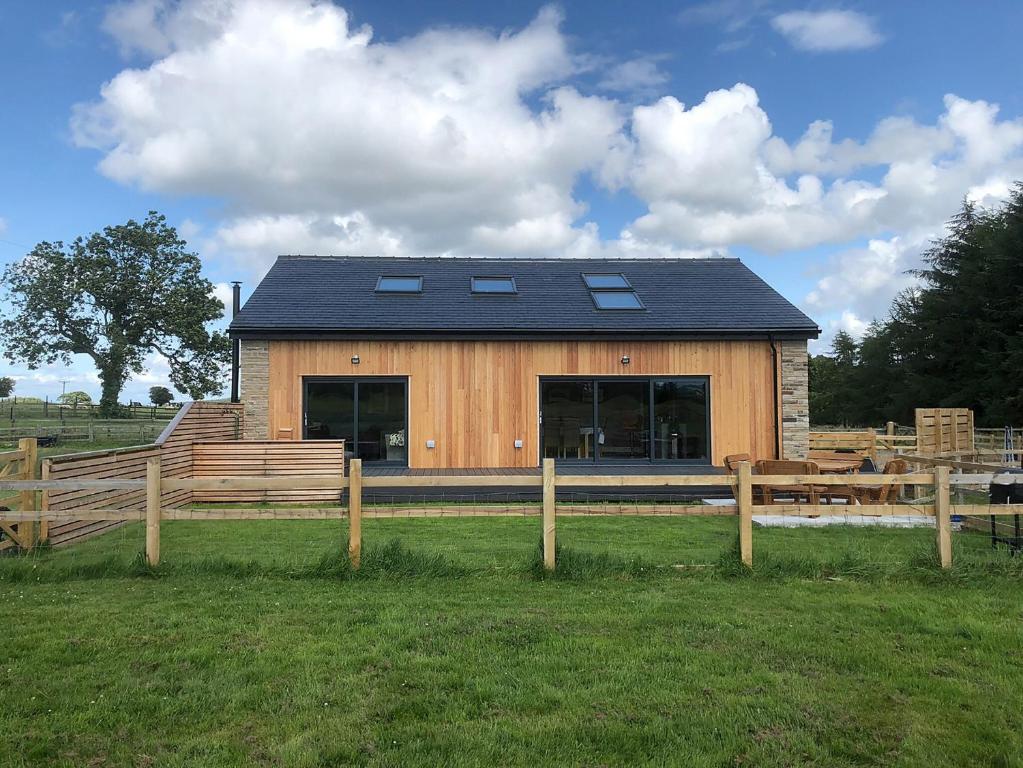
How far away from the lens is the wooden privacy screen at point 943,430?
13312 millimetres

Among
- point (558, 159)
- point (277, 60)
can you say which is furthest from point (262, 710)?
point (558, 159)

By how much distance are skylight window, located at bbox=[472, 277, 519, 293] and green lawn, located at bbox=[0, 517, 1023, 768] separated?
1030 cm

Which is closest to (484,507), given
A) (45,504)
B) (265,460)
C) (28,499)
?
(45,504)

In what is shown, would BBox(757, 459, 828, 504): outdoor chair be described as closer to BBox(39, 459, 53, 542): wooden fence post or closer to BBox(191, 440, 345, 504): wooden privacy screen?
BBox(191, 440, 345, 504): wooden privacy screen

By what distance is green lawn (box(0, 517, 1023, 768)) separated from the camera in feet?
9.59

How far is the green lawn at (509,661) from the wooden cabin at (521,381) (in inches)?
297

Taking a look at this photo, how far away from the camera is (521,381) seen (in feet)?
46.6

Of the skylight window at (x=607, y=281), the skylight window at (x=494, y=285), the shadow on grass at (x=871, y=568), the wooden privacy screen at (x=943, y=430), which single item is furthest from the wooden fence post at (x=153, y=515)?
the wooden privacy screen at (x=943, y=430)

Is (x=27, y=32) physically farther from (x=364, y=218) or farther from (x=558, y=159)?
(x=364, y=218)

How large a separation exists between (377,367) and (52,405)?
29944 millimetres

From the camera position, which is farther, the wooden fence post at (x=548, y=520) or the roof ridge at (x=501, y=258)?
the roof ridge at (x=501, y=258)

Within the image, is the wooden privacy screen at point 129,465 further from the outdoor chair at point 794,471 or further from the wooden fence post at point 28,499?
the outdoor chair at point 794,471

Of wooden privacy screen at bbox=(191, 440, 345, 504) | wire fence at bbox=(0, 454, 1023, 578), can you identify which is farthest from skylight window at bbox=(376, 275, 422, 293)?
wire fence at bbox=(0, 454, 1023, 578)

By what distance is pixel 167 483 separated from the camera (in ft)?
19.4
